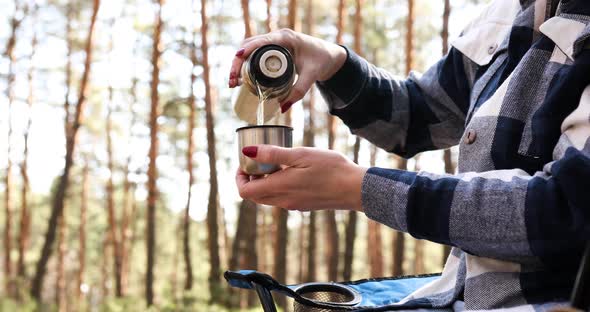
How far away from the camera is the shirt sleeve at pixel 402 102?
144 cm

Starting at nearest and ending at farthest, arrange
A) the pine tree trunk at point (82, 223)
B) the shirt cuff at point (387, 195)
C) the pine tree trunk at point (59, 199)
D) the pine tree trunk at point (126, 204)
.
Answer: the shirt cuff at point (387, 195), the pine tree trunk at point (59, 199), the pine tree trunk at point (126, 204), the pine tree trunk at point (82, 223)

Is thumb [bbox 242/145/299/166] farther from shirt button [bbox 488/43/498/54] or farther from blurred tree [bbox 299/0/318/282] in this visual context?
blurred tree [bbox 299/0/318/282]

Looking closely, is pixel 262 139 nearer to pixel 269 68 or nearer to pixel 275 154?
pixel 275 154

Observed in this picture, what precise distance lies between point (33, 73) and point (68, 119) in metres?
1.57

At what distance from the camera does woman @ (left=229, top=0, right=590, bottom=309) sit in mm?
757

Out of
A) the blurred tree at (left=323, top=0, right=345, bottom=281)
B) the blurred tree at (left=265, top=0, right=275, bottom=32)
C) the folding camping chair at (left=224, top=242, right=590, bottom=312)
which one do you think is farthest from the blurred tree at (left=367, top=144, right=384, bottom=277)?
the folding camping chair at (left=224, top=242, right=590, bottom=312)

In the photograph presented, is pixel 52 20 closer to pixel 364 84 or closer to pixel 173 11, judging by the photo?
pixel 173 11

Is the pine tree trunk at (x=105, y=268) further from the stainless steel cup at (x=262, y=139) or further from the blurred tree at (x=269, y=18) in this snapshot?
the stainless steel cup at (x=262, y=139)

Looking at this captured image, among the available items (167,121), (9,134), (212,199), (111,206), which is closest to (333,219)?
(212,199)

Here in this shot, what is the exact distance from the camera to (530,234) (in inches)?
29.8

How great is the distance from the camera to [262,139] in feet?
3.03

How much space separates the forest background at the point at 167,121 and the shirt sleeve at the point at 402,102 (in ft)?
19.2

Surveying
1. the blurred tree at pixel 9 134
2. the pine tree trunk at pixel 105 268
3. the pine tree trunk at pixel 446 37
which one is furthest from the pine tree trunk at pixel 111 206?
the pine tree trunk at pixel 446 37

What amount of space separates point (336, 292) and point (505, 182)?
58 centimetres
